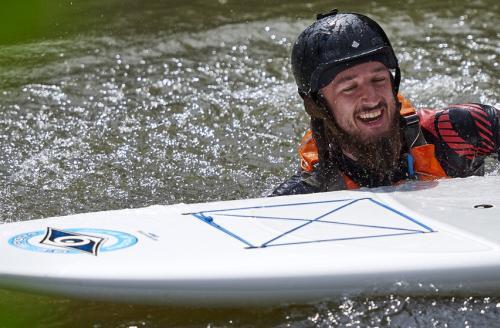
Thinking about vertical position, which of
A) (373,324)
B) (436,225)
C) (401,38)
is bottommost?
(373,324)

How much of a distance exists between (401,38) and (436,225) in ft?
11.0

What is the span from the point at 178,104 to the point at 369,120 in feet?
7.22

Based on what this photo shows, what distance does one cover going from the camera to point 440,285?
120 inches

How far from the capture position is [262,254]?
3.14 m

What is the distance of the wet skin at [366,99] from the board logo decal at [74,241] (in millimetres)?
1083

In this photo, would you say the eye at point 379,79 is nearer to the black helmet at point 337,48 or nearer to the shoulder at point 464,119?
the black helmet at point 337,48

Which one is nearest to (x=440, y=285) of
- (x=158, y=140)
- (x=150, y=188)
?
(x=150, y=188)

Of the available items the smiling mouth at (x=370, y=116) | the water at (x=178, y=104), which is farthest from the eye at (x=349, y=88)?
the water at (x=178, y=104)

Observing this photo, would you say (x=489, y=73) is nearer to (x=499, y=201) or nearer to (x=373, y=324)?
(x=499, y=201)

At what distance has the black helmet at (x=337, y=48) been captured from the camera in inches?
145

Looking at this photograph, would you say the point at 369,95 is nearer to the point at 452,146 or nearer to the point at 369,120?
the point at 369,120

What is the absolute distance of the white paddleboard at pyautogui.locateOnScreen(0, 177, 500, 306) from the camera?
305 cm

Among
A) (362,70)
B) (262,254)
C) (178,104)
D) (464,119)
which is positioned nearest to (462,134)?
(464,119)

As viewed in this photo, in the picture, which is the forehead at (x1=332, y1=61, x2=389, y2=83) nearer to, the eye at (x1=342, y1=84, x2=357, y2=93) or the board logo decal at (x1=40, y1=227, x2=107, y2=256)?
the eye at (x1=342, y1=84, x2=357, y2=93)
